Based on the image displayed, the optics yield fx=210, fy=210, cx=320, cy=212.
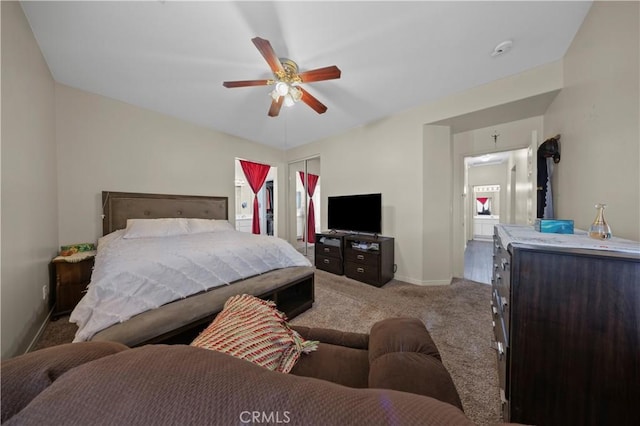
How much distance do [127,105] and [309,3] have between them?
286 centimetres

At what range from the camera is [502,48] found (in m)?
1.87

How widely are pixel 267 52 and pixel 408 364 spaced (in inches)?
81.1

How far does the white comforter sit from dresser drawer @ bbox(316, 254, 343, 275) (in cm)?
137

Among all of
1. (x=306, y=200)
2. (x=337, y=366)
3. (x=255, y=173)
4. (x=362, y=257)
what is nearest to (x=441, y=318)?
(x=362, y=257)

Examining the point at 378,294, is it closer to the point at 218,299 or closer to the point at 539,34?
the point at 218,299

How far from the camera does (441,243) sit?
9.82 ft

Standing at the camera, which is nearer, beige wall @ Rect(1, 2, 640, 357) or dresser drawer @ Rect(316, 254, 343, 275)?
beige wall @ Rect(1, 2, 640, 357)

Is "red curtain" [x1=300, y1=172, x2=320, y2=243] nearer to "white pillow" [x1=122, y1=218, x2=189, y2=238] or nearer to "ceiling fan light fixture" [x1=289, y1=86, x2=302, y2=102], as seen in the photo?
"white pillow" [x1=122, y1=218, x2=189, y2=238]

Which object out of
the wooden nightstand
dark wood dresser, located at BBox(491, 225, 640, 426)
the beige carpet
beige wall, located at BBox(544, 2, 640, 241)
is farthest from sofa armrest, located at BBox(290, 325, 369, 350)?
the wooden nightstand

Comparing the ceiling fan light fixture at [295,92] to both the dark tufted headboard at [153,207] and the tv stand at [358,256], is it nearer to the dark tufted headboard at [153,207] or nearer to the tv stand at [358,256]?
the tv stand at [358,256]

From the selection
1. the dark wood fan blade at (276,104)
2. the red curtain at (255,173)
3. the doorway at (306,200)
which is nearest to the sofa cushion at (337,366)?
the dark wood fan blade at (276,104)

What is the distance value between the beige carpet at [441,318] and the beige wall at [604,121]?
3.82ft

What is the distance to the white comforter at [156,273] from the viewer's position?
1.28 metres

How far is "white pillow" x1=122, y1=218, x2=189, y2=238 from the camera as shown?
2540mm
